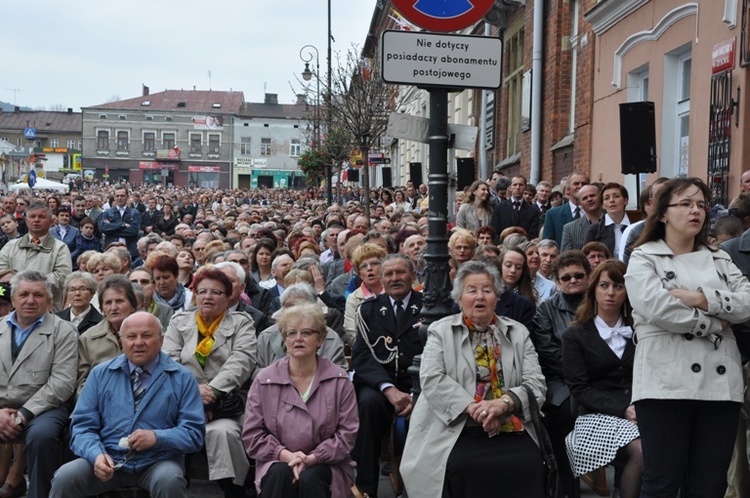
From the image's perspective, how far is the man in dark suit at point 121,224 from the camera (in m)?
17.9

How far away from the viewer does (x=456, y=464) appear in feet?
17.5

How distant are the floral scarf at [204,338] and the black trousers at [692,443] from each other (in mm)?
3413

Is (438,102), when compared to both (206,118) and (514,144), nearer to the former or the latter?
(514,144)

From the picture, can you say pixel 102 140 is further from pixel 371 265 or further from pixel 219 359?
pixel 219 359

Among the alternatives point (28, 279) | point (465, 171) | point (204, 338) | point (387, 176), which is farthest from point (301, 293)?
point (387, 176)

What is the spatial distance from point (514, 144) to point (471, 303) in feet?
61.1

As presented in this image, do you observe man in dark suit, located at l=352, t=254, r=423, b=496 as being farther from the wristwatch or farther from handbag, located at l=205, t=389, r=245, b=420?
the wristwatch

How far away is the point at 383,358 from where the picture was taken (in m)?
6.94

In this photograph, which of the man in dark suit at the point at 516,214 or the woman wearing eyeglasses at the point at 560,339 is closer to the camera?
the woman wearing eyeglasses at the point at 560,339

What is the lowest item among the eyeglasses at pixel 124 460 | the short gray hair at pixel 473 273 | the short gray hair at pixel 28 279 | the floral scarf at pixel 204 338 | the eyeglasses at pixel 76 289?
the eyeglasses at pixel 124 460

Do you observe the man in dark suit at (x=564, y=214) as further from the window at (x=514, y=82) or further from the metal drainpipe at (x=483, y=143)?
the metal drainpipe at (x=483, y=143)

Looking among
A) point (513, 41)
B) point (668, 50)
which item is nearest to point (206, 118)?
point (513, 41)

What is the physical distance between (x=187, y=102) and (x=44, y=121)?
29772 millimetres

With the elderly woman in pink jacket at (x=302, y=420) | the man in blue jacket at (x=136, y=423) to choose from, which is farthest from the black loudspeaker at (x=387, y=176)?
the man in blue jacket at (x=136, y=423)
